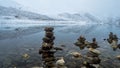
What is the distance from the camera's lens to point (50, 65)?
2508cm

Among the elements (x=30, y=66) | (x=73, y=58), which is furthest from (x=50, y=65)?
(x=73, y=58)

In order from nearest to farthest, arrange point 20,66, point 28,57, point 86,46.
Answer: point 20,66 → point 28,57 → point 86,46

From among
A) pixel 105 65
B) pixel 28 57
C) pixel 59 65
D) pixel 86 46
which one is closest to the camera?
pixel 59 65

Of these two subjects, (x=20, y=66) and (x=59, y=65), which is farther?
(x=20, y=66)

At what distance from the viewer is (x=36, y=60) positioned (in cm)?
3141

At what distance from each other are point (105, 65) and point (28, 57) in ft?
35.4

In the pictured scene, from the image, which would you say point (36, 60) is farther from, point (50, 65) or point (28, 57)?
point (50, 65)

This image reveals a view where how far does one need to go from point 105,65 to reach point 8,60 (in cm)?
1260

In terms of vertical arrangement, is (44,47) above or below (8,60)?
above

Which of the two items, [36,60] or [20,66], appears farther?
[36,60]

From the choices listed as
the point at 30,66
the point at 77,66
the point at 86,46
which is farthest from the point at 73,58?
the point at 86,46

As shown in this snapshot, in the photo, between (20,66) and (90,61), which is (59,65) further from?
(20,66)

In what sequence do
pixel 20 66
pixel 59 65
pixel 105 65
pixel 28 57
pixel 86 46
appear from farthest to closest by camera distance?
pixel 86 46 → pixel 28 57 → pixel 105 65 → pixel 20 66 → pixel 59 65

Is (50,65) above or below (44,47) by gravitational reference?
below
